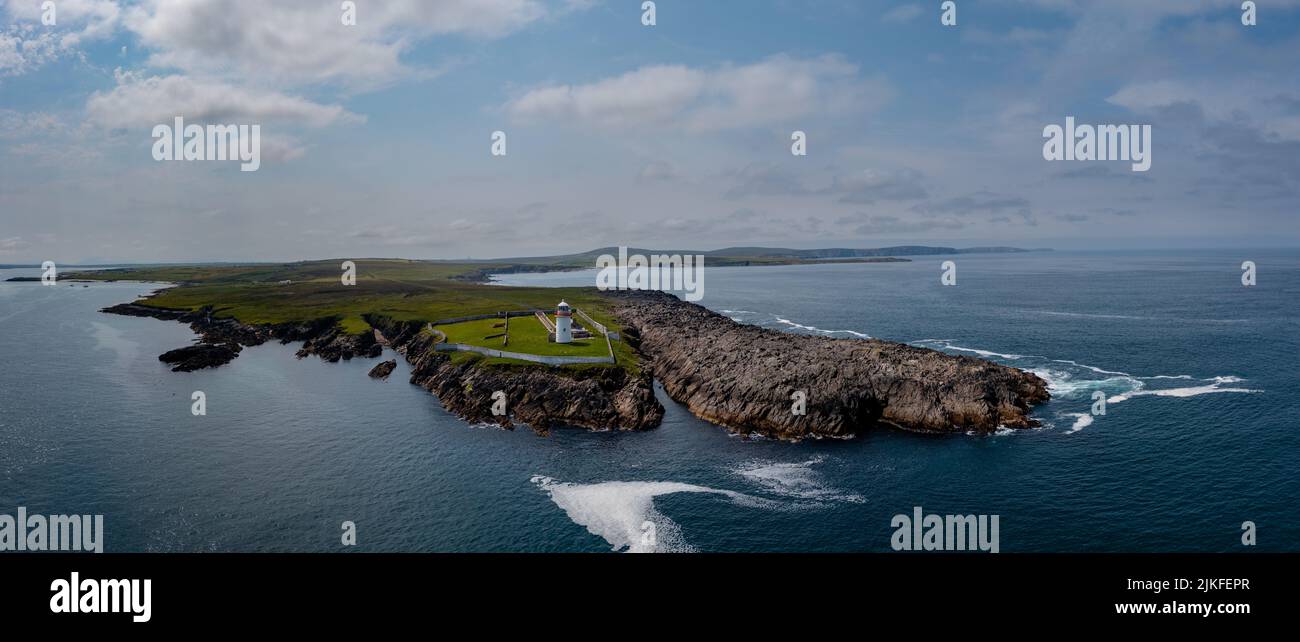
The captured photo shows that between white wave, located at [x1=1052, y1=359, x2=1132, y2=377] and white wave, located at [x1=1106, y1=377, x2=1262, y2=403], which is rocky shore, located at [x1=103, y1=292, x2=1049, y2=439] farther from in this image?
white wave, located at [x1=1052, y1=359, x2=1132, y2=377]

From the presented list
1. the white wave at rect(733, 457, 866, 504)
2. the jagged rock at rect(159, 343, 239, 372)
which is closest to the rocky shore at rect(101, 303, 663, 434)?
the jagged rock at rect(159, 343, 239, 372)

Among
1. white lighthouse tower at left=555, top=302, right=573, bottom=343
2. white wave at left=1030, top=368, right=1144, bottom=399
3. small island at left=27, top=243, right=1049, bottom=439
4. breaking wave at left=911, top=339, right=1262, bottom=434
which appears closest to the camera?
small island at left=27, top=243, right=1049, bottom=439

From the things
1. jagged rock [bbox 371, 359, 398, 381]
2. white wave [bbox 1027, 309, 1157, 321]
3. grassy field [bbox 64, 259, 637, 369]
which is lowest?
jagged rock [bbox 371, 359, 398, 381]

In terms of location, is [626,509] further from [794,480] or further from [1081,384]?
[1081,384]

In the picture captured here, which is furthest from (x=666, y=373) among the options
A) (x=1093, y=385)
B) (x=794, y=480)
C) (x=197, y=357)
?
(x=197, y=357)
